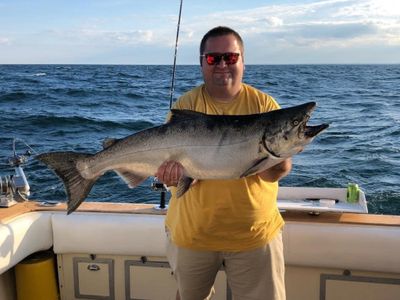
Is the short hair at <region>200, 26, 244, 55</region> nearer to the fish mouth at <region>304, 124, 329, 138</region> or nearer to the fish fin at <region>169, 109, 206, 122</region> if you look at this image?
the fish fin at <region>169, 109, 206, 122</region>

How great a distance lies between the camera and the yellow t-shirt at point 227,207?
339cm

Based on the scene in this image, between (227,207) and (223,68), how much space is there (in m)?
0.92

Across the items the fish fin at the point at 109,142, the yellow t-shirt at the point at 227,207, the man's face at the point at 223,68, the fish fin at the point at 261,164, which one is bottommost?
the yellow t-shirt at the point at 227,207

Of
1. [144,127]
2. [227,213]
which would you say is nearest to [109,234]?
[227,213]

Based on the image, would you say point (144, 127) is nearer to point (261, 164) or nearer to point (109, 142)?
point (109, 142)

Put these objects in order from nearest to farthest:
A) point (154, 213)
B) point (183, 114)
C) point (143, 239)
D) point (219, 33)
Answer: point (183, 114), point (219, 33), point (143, 239), point (154, 213)

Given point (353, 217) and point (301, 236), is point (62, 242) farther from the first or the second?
point (353, 217)

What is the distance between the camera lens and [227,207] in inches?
133

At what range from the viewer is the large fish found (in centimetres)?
314

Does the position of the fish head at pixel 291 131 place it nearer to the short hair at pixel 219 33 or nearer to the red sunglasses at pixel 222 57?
the red sunglasses at pixel 222 57

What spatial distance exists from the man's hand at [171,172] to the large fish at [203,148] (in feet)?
0.10

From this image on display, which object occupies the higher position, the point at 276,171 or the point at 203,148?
the point at 203,148

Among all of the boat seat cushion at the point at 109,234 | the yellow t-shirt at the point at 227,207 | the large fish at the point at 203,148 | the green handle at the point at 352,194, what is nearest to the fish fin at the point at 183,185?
the large fish at the point at 203,148

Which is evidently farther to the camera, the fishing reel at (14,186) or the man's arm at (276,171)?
the fishing reel at (14,186)
